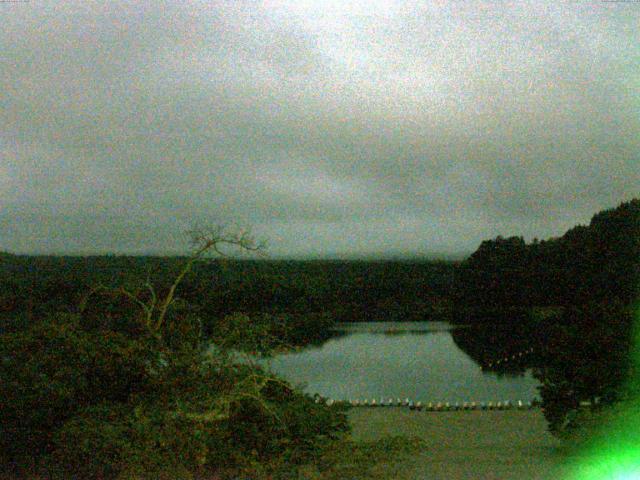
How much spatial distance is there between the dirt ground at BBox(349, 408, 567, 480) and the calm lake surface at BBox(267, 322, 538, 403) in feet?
9.36

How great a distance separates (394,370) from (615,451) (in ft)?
52.6

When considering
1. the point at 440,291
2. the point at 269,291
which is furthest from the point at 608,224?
the point at 269,291

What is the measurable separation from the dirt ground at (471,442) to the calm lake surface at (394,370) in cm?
285

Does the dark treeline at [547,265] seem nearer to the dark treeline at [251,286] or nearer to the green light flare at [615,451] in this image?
the dark treeline at [251,286]

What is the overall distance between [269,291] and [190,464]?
15.0 meters

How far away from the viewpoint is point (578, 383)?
35.5 feet

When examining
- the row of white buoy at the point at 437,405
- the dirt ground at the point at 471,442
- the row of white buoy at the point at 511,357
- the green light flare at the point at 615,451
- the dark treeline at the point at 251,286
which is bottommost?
the row of white buoy at the point at 511,357

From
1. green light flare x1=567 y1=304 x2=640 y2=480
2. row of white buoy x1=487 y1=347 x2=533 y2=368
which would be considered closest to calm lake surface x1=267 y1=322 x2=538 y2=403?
row of white buoy x1=487 y1=347 x2=533 y2=368

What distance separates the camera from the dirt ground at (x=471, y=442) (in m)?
8.06

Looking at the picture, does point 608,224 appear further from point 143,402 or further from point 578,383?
point 143,402

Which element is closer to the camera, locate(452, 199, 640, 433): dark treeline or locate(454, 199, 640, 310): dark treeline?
locate(452, 199, 640, 433): dark treeline

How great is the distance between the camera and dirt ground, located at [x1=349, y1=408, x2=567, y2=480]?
8.06 m

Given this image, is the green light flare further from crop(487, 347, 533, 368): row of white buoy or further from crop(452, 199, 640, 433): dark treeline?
crop(487, 347, 533, 368): row of white buoy

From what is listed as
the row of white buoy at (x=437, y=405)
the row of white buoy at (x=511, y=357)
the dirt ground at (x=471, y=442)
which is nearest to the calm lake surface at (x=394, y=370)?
the row of white buoy at (x=511, y=357)
